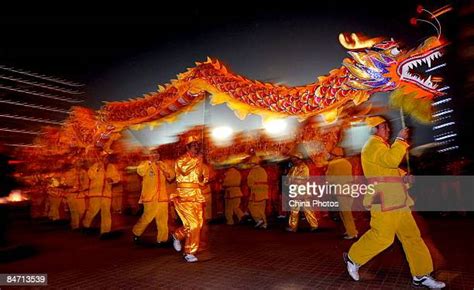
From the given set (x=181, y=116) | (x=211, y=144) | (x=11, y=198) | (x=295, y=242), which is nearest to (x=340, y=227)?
(x=295, y=242)

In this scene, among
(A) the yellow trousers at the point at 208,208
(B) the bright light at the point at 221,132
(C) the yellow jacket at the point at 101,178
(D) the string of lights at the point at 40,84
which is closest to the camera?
(C) the yellow jacket at the point at 101,178

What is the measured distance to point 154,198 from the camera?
6.12 meters

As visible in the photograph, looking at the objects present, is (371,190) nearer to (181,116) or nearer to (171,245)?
(171,245)

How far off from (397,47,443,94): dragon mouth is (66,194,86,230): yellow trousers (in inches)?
309

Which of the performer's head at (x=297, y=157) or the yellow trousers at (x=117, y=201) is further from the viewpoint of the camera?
the yellow trousers at (x=117, y=201)

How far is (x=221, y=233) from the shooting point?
764 cm

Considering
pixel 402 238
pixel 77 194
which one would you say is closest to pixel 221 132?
pixel 77 194

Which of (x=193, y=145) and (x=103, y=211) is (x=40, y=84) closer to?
(x=103, y=211)

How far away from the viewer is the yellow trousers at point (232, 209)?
911cm

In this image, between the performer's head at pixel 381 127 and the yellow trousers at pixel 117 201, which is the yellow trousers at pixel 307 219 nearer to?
the performer's head at pixel 381 127

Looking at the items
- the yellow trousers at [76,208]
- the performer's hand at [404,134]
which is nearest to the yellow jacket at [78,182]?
the yellow trousers at [76,208]

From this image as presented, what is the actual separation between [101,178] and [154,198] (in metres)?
2.02

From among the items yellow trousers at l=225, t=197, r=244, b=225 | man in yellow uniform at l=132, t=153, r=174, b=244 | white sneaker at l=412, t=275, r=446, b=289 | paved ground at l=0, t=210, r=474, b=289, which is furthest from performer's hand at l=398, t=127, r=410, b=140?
yellow trousers at l=225, t=197, r=244, b=225

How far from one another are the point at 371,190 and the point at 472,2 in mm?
2033
